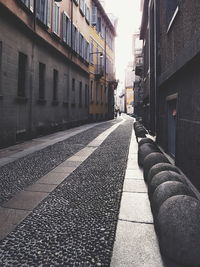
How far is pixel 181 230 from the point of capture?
1.76 meters

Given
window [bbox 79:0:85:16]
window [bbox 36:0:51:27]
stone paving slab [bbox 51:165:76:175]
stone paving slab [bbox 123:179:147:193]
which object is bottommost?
stone paving slab [bbox 123:179:147:193]

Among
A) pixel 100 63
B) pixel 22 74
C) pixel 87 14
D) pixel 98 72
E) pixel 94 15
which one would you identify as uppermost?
pixel 94 15

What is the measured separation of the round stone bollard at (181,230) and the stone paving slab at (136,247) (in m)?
0.17

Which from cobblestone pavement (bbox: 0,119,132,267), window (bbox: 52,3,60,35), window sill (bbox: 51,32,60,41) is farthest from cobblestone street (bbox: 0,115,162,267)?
window (bbox: 52,3,60,35)

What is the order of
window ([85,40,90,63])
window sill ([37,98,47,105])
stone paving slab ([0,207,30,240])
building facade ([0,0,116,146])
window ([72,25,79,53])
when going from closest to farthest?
stone paving slab ([0,207,30,240]) → building facade ([0,0,116,146]) → window sill ([37,98,47,105]) → window ([72,25,79,53]) → window ([85,40,90,63])

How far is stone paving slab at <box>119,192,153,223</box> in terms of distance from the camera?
276 cm

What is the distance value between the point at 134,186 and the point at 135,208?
944mm

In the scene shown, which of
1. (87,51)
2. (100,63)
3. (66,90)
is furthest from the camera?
(100,63)

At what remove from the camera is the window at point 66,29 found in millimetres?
14797

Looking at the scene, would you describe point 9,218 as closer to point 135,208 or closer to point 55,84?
point 135,208

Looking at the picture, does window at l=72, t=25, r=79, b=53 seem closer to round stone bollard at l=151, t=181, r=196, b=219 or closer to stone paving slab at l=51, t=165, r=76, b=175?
stone paving slab at l=51, t=165, r=76, b=175

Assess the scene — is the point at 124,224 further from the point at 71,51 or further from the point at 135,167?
the point at 71,51

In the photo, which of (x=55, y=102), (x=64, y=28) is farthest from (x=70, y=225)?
(x=64, y=28)

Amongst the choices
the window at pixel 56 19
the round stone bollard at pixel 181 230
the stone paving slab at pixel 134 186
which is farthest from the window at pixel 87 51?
the round stone bollard at pixel 181 230
